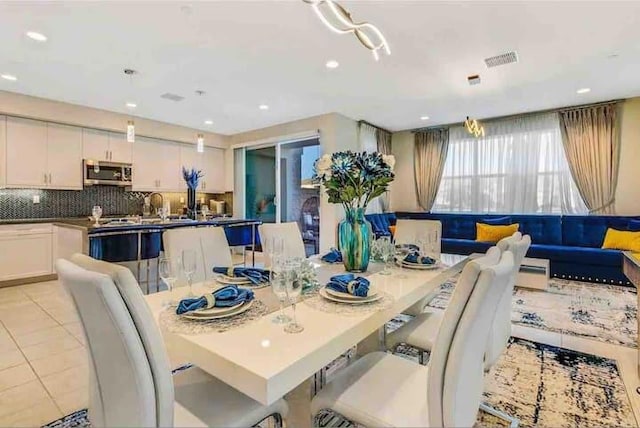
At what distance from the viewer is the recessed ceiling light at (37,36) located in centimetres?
294

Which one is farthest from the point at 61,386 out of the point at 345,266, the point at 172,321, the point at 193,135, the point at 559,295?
the point at 193,135

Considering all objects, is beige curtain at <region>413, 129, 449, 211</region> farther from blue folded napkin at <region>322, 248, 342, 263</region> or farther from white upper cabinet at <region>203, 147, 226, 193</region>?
blue folded napkin at <region>322, 248, 342, 263</region>

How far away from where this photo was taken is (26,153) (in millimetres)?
4707

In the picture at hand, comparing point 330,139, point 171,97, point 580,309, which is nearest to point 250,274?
point 580,309

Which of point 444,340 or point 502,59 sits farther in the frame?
point 502,59

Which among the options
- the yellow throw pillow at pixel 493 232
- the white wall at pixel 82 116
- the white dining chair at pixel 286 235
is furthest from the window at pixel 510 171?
the white wall at pixel 82 116

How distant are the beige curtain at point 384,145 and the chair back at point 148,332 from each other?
6082mm

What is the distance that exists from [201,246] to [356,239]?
40.8 inches

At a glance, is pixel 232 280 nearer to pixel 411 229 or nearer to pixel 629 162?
pixel 411 229

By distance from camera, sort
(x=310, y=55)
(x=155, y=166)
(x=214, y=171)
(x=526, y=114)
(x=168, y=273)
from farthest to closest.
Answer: (x=214, y=171) < (x=155, y=166) < (x=526, y=114) < (x=310, y=55) < (x=168, y=273)

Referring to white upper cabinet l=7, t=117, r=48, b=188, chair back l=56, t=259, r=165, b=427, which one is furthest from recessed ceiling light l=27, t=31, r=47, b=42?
chair back l=56, t=259, r=165, b=427

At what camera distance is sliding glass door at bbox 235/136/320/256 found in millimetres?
6387

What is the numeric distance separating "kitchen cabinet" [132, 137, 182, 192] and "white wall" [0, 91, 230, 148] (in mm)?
192

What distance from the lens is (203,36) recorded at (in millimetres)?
3002
